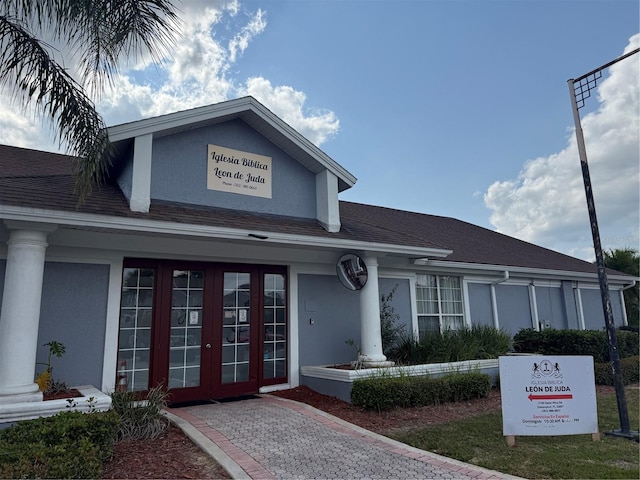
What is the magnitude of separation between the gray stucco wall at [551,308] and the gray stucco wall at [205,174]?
10.1 m

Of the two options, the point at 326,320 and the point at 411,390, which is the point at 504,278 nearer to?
the point at 326,320

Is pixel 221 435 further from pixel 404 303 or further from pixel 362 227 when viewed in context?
pixel 404 303

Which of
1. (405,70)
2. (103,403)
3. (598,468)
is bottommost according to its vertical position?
(598,468)

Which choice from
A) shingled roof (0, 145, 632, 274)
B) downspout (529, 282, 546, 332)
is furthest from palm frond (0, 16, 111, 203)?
downspout (529, 282, 546, 332)

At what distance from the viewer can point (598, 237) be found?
686 centimetres

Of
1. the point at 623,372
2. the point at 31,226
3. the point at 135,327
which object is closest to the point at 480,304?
the point at 623,372

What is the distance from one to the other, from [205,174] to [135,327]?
322 cm

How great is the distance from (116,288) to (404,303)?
287 inches

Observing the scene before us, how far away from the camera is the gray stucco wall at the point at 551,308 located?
14986mm

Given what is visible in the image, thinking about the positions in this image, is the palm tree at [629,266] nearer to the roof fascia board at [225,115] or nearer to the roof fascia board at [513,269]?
the roof fascia board at [513,269]

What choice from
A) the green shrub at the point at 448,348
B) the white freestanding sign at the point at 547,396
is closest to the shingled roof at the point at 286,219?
the green shrub at the point at 448,348

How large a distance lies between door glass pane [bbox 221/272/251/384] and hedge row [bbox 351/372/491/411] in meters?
2.45

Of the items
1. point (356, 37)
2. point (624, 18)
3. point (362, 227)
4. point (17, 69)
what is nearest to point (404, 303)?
point (362, 227)

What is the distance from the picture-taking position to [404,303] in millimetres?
11672
